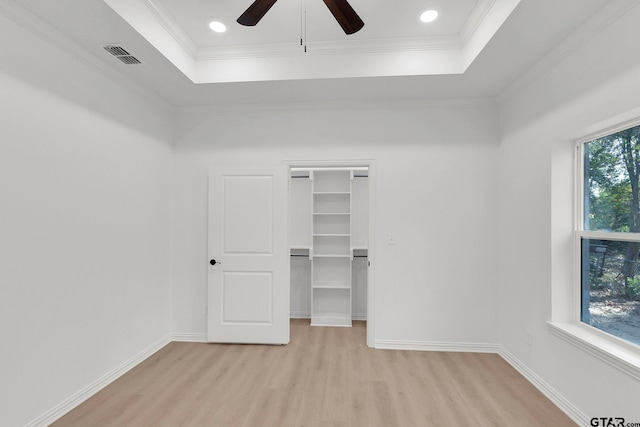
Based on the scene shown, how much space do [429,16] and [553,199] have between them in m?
1.76

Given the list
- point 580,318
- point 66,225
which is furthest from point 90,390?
point 580,318

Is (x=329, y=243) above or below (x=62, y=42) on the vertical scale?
below

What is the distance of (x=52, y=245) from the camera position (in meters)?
2.10

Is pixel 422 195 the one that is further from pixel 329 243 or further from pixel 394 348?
pixel 394 348

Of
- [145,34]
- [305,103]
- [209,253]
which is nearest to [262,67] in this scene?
[305,103]

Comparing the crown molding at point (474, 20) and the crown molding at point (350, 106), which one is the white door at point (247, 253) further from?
the crown molding at point (474, 20)

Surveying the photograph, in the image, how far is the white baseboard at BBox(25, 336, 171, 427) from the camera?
203cm

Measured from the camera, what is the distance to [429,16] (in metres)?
2.40

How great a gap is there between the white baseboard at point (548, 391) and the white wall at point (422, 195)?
319 mm

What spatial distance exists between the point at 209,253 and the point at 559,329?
328 centimetres

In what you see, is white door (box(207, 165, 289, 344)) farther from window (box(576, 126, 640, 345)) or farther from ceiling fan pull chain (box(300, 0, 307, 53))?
window (box(576, 126, 640, 345))

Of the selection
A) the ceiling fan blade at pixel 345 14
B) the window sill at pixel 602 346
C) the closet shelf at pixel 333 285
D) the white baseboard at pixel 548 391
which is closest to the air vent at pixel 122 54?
the ceiling fan blade at pixel 345 14

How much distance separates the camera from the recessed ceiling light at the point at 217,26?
250 cm

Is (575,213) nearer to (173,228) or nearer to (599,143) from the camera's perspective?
(599,143)
